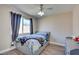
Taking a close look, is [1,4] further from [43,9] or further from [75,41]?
[75,41]

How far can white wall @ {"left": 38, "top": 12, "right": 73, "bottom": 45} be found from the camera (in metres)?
1.57

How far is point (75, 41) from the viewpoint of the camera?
1.46m

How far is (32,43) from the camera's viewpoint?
62.0 inches

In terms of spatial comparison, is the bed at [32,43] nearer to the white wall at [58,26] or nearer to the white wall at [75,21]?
the white wall at [58,26]

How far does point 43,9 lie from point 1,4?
0.71 m

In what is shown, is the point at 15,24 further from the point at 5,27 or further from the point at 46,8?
the point at 46,8

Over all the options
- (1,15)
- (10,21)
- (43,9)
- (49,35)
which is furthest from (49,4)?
(1,15)

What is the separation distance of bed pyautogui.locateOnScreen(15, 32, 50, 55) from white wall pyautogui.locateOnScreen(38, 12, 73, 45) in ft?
0.40

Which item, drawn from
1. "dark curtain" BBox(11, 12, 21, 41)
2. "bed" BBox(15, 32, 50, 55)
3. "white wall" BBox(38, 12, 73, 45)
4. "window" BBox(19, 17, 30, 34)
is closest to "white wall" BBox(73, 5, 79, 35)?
"white wall" BBox(38, 12, 73, 45)

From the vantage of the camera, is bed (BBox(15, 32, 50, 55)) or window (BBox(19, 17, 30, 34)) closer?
bed (BBox(15, 32, 50, 55))

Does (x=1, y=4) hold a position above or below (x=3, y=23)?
above

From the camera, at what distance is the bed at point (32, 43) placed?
153 centimetres

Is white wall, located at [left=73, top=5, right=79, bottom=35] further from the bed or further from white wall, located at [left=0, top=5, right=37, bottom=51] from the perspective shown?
white wall, located at [left=0, top=5, right=37, bottom=51]

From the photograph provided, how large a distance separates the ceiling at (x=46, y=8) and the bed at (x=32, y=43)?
0.40 metres
